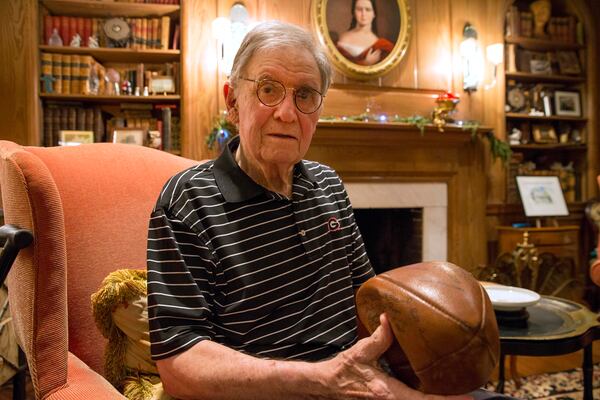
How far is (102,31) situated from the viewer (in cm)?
331

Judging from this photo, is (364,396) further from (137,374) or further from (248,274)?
(137,374)

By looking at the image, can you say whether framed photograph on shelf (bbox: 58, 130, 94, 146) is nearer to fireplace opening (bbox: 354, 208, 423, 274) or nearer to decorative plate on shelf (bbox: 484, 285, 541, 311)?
fireplace opening (bbox: 354, 208, 423, 274)

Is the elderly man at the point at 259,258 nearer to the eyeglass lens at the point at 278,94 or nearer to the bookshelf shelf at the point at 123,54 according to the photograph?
the eyeglass lens at the point at 278,94

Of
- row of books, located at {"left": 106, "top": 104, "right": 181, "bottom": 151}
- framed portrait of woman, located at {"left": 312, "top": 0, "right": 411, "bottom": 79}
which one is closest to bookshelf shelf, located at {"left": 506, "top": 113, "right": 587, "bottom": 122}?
framed portrait of woman, located at {"left": 312, "top": 0, "right": 411, "bottom": 79}

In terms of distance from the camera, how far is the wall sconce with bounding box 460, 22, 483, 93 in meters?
3.65

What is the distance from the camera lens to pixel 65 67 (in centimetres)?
317

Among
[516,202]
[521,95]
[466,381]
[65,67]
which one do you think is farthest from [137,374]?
[521,95]

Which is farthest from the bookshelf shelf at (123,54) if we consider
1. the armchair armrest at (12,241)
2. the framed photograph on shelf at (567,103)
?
the framed photograph on shelf at (567,103)

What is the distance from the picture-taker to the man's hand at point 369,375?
26.8 inches

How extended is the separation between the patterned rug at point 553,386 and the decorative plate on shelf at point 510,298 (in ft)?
3.00

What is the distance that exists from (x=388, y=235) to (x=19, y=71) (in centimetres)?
311

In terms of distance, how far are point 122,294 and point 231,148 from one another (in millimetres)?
426

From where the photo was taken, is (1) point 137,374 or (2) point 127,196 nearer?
(1) point 137,374

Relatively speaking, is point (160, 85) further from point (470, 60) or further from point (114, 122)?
point (470, 60)
